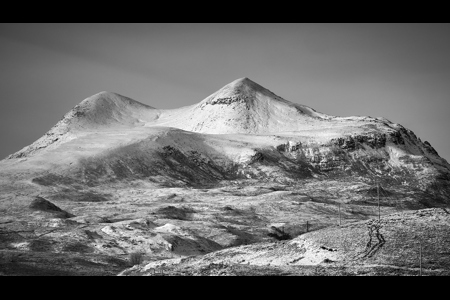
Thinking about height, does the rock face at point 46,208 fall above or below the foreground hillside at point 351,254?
above

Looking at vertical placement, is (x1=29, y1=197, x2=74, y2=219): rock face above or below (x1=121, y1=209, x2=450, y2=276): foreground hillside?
above

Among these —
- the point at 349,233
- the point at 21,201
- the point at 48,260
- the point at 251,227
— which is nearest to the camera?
the point at 349,233

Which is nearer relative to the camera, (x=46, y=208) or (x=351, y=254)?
(x=351, y=254)

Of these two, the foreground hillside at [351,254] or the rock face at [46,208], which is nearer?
the foreground hillside at [351,254]

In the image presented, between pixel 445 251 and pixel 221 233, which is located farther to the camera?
pixel 221 233

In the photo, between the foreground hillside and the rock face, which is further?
the rock face

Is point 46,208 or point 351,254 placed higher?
point 46,208

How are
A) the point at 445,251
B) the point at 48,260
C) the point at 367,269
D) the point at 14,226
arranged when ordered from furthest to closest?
the point at 14,226 → the point at 48,260 → the point at 445,251 → the point at 367,269

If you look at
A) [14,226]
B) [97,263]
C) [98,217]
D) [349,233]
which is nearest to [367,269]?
[349,233]
